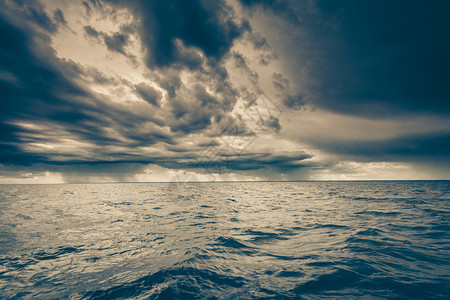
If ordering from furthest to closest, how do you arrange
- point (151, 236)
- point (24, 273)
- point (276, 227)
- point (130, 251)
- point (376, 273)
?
point (276, 227), point (151, 236), point (130, 251), point (24, 273), point (376, 273)

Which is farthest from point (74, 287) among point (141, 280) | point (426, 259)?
point (426, 259)

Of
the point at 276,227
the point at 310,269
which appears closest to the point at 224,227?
the point at 276,227

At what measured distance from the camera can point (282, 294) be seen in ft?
17.4

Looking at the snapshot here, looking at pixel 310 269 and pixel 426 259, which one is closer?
pixel 310 269

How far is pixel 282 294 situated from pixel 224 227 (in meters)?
8.91

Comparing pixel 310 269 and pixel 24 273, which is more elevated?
pixel 310 269

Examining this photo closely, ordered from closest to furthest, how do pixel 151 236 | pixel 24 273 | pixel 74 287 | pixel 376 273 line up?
1. pixel 74 287
2. pixel 376 273
3. pixel 24 273
4. pixel 151 236

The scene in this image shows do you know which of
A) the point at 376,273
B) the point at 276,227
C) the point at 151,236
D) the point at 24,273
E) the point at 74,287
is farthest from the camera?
the point at 276,227

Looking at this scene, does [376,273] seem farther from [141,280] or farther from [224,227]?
[224,227]

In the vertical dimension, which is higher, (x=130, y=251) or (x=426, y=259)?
(x=426, y=259)

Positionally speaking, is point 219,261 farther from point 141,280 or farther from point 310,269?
point 310,269

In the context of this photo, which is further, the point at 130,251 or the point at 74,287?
the point at 130,251

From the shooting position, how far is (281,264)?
7.40 m

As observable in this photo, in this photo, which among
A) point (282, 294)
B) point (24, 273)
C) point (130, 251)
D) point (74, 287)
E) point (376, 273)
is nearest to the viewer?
point (282, 294)
